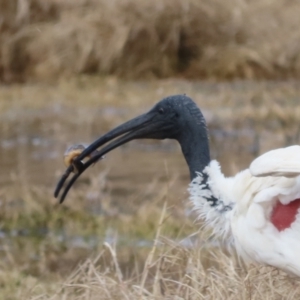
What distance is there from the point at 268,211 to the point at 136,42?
11.9 meters

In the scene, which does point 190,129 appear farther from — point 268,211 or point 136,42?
point 136,42

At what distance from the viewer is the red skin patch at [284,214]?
4168 millimetres

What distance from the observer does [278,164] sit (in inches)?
160

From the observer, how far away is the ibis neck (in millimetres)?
4797

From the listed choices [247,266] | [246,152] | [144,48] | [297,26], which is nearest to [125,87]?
[144,48]

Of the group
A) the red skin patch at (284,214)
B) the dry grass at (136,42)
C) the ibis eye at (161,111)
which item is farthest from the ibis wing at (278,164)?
the dry grass at (136,42)

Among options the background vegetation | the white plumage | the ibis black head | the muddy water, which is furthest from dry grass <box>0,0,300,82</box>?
the white plumage

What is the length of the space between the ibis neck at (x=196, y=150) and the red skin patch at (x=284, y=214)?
2.05ft

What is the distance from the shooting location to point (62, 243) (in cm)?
759

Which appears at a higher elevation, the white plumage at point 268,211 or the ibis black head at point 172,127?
the ibis black head at point 172,127

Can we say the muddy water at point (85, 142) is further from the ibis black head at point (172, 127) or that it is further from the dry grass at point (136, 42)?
the ibis black head at point (172, 127)

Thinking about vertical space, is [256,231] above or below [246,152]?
above

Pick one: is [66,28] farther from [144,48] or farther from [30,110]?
[30,110]

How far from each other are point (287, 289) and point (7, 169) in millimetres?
5817
